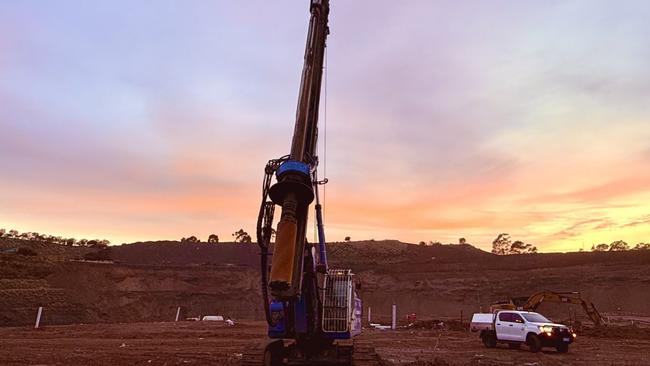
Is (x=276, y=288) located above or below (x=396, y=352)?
above

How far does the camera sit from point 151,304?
6000cm

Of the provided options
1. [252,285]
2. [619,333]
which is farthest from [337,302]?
[252,285]

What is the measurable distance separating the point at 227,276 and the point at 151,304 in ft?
35.9

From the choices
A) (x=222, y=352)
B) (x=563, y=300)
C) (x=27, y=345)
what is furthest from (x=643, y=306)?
(x=27, y=345)

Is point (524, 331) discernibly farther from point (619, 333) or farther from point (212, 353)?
point (212, 353)

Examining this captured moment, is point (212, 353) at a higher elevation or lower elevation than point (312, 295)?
lower

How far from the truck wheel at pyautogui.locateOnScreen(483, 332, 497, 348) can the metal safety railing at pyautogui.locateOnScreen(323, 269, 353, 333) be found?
1696 cm

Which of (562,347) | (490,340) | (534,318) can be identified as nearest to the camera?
(562,347)

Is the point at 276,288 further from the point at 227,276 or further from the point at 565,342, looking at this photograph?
the point at 227,276

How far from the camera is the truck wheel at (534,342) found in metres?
24.3

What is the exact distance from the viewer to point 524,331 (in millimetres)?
25203

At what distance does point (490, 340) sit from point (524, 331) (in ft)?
7.73

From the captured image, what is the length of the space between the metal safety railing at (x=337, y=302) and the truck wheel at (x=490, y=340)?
16962 millimetres

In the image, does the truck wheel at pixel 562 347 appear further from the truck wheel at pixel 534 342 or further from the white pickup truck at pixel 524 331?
the truck wheel at pixel 534 342
